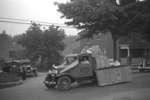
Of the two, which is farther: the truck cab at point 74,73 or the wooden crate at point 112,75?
the wooden crate at point 112,75

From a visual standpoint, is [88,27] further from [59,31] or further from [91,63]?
[59,31]

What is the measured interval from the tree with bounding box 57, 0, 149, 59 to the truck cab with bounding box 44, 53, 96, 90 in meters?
5.41

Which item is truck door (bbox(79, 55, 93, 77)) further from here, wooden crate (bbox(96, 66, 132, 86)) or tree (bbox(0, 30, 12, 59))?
tree (bbox(0, 30, 12, 59))

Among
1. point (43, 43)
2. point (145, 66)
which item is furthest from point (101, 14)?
point (43, 43)

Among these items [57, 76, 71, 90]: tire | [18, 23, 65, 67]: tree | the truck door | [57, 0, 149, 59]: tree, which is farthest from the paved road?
[18, 23, 65, 67]: tree

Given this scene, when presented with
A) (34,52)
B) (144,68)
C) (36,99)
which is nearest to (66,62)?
(36,99)

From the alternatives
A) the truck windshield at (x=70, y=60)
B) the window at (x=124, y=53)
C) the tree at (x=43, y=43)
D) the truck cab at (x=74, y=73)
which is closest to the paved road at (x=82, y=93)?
the truck cab at (x=74, y=73)

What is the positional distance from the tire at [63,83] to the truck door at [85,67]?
1011mm

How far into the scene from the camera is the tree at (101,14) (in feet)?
54.5

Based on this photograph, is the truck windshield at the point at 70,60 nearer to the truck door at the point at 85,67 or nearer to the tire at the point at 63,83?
the truck door at the point at 85,67

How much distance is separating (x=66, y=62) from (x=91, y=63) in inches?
76.2

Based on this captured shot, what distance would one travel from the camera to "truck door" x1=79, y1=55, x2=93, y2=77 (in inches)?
482

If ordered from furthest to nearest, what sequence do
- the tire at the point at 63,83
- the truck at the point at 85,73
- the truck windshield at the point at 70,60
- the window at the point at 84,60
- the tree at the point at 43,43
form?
the tree at the point at 43,43, the truck windshield at the point at 70,60, the window at the point at 84,60, the truck at the point at 85,73, the tire at the point at 63,83

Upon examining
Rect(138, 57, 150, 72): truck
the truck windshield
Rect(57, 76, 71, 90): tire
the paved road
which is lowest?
the paved road
